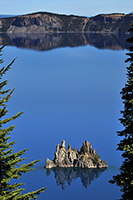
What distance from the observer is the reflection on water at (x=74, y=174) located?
83.8m

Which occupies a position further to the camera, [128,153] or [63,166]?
[63,166]

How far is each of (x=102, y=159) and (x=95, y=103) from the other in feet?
252

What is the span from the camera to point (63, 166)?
296ft

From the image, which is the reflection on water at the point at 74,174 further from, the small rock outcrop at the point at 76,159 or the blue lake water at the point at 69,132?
the small rock outcrop at the point at 76,159

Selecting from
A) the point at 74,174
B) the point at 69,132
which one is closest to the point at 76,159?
the point at 74,174

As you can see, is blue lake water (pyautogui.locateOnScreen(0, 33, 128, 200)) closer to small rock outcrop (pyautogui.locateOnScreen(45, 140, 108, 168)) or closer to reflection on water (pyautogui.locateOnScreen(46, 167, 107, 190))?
reflection on water (pyautogui.locateOnScreen(46, 167, 107, 190))

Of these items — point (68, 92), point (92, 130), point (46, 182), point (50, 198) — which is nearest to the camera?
point (50, 198)

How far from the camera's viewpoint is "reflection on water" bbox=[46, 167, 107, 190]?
83.8 m

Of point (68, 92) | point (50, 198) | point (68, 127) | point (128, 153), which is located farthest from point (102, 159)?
point (68, 92)

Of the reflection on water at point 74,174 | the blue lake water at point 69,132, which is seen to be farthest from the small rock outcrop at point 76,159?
the blue lake water at point 69,132

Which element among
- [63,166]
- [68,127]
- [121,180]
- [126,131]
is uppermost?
[68,127]

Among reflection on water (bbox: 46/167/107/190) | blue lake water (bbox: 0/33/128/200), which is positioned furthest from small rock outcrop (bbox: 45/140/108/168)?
blue lake water (bbox: 0/33/128/200)

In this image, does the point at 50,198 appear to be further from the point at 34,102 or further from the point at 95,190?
the point at 34,102

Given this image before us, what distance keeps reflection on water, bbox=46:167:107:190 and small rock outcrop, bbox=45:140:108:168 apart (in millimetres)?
1343
